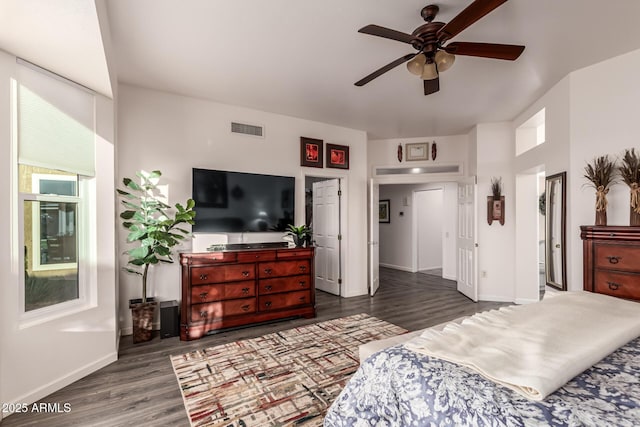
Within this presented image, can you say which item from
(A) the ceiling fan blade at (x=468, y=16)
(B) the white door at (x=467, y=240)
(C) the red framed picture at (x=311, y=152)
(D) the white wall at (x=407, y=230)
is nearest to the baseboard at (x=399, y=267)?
(D) the white wall at (x=407, y=230)

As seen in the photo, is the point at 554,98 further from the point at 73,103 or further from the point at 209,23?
the point at 73,103

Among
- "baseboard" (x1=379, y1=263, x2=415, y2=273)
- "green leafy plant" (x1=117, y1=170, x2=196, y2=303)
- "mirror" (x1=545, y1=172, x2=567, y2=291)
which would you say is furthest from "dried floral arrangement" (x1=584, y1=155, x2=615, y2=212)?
"baseboard" (x1=379, y1=263, x2=415, y2=273)

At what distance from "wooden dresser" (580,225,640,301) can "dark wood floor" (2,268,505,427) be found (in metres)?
1.72

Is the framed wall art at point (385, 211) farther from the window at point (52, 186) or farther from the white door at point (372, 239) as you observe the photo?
the window at point (52, 186)

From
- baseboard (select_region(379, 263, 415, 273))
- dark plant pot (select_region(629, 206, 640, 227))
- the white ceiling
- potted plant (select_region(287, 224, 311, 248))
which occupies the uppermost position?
the white ceiling

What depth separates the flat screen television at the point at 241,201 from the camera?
149 inches

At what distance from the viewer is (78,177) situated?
2732mm

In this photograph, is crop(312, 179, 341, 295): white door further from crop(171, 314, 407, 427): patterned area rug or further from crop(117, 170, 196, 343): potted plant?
crop(117, 170, 196, 343): potted plant

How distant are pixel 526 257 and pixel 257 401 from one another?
4375mm

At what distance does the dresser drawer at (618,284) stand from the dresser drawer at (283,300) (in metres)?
2.96

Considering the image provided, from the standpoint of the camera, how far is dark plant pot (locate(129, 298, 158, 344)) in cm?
323

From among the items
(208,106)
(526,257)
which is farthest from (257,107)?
(526,257)

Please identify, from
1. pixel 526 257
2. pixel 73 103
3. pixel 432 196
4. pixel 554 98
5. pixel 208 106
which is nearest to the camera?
pixel 73 103

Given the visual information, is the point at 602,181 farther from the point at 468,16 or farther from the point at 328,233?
the point at 328,233
